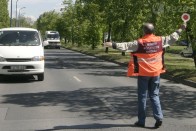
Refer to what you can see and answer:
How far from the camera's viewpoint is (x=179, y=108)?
985cm

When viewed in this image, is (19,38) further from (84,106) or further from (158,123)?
(158,123)

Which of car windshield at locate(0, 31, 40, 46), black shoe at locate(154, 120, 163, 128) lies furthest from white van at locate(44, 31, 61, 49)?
black shoe at locate(154, 120, 163, 128)

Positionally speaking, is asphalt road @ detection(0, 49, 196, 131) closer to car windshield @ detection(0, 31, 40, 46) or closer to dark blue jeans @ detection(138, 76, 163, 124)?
dark blue jeans @ detection(138, 76, 163, 124)

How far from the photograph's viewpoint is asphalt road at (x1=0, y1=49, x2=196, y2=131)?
781 centimetres

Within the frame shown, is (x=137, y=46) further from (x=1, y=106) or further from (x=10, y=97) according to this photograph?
(x=10, y=97)

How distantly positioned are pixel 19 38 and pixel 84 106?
665cm

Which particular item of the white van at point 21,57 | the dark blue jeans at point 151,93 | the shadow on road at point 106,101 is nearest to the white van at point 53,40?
the white van at point 21,57

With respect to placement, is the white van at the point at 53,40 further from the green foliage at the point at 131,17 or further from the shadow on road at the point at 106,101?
the shadow on road at the point at 106,101

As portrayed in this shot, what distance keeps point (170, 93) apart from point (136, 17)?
17.6 m

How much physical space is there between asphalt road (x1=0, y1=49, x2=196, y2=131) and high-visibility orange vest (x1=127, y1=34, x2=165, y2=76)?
1.02m

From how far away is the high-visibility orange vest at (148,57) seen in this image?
7.38m

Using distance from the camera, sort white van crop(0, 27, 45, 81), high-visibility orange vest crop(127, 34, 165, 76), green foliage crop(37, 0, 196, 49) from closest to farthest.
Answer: high-visibility orange vest crop(127, 34, 165, 76) < white van crop(0, 27, 45, 81) < green foliage crop(37, 0, 196, 49)

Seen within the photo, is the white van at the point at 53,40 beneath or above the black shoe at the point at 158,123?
above

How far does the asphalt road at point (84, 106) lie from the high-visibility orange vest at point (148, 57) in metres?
1.02
